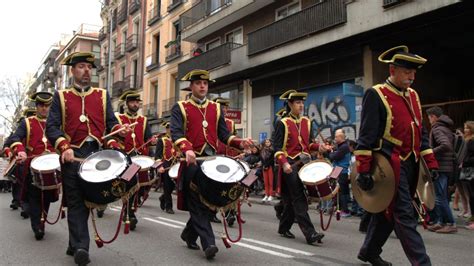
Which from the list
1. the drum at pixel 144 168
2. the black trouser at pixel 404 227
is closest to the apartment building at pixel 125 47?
the drum at pixel 144 168

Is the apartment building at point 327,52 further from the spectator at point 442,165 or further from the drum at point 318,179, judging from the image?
the drum at point 318,179

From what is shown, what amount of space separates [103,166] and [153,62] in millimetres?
30326

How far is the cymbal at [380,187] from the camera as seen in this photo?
4.61 m

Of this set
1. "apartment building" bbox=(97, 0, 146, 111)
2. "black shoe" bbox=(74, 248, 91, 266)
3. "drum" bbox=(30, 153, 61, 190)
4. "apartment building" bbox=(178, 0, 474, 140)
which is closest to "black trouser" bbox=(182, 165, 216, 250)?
"black shoe" bbox=(74, 248, 91, 266)

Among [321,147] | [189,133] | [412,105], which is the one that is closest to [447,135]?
[321,147]

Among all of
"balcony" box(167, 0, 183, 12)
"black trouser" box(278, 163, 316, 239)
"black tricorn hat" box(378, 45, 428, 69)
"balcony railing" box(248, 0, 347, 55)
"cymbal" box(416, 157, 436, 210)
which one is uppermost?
"balcony" box(167, 0, 183, 12)

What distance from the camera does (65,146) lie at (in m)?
5.20

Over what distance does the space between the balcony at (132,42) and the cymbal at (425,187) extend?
35005 mm

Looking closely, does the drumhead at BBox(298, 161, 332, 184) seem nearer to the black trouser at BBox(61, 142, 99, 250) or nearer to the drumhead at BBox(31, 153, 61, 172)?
the black trouser at BBox(61, 142, 99, 250)

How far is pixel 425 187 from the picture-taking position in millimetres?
4852

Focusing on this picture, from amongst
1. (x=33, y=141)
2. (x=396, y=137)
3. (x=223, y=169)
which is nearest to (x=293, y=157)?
(x=223, y=169)

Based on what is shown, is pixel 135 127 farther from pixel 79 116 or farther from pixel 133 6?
pixel 133 6

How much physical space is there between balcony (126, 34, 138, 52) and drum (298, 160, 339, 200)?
32.6 metres

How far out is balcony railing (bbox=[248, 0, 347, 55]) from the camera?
16.4m
